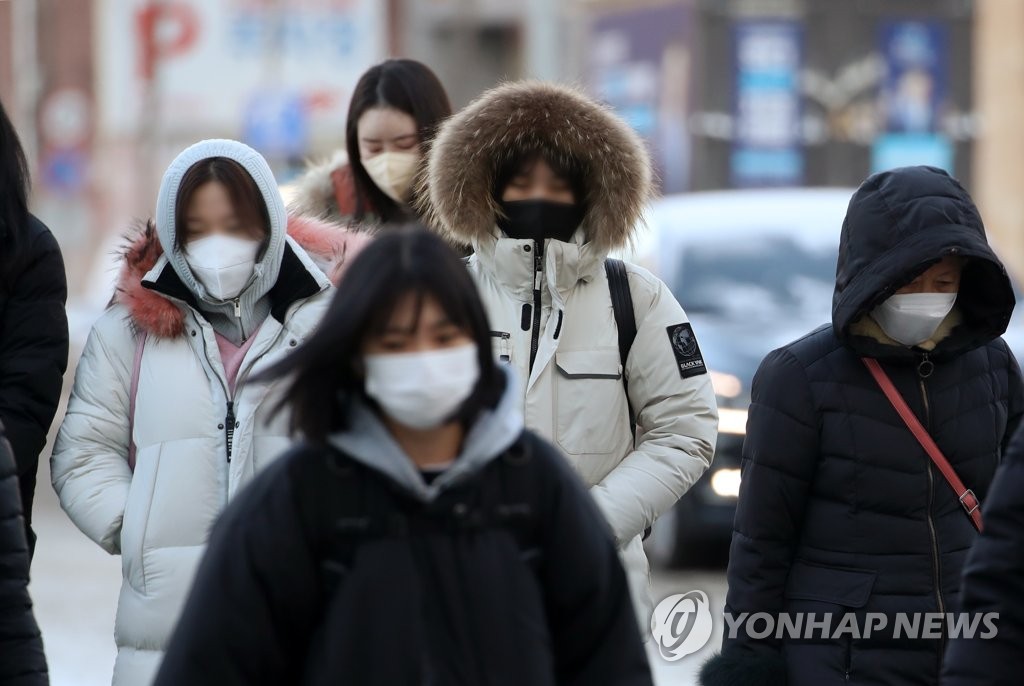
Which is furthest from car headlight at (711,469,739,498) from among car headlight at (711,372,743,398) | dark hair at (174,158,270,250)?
dark hair at (174,158,270,250)

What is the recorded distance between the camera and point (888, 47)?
89.6 ft

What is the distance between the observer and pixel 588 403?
15.0 feet

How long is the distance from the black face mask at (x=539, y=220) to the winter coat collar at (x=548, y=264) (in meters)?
0.03

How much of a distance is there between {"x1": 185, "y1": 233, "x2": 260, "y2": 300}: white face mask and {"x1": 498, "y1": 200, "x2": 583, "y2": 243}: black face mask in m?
0.65

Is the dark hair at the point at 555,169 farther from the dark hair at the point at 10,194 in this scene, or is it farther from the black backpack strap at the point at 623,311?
the dark hair at the point at 10,194

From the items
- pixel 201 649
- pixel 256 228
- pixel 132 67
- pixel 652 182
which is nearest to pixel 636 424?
pixel 652 182

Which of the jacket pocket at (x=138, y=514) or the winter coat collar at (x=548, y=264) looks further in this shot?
the winter coat collar at (x=548, y=264)

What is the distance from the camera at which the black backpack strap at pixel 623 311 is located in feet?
15.3

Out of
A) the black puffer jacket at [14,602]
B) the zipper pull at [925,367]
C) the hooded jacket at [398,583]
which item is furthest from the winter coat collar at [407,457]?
the zipper pull at [925,367]

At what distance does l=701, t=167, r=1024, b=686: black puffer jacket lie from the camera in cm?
426

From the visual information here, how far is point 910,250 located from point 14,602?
208 centimetres

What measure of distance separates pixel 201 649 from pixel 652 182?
7.55ft

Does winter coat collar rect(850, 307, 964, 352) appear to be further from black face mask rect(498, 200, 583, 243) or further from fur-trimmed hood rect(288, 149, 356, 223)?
fur-trimmed hood rect(288, 149, 356, 223)

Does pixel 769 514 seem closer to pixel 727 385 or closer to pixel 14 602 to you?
pixel 14 602
